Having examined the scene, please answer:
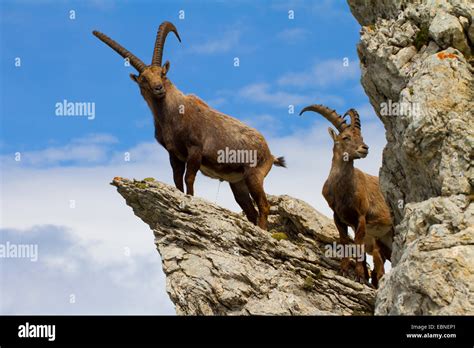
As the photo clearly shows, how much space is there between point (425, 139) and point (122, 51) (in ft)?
38.0

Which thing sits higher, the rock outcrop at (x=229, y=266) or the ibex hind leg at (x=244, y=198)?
the ibex hind leg at (x=244, y=198)

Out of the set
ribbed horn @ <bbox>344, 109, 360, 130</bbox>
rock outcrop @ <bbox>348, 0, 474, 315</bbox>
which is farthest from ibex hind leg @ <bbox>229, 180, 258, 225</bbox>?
rock outcrop @ <bbox>348, 0, 474, 315</bbox>

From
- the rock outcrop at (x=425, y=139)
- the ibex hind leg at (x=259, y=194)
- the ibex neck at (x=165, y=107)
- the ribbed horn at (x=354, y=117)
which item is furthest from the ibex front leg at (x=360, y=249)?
the ibex neck at (x=165, y=107)

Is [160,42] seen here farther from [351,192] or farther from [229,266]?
[229,266]

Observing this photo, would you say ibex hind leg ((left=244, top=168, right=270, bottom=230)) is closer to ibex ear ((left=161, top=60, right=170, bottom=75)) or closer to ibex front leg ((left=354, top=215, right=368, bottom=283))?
ibex front leg ((left=354, top=215, right=368, bottom=283))

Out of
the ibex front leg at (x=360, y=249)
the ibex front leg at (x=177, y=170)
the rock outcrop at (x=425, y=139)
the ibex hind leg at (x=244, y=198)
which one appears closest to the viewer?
the rock outcrop at (x=425, y=139)

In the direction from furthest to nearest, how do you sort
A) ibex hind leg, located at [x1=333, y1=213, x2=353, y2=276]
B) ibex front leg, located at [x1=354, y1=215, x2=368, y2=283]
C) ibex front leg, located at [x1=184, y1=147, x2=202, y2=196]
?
ibex front leg, located at [x1=184, y1=147, x2=202, y2=196]
ibex hind leg, located at [x1=333, y1=213, x2=353, y2=276]
ibex front leg, located at [x1=354, y1=215, x2=368, y2=283]

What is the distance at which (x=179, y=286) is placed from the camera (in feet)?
70.8

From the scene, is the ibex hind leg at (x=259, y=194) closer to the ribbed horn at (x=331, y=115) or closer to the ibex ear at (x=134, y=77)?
the ribbed horn at (x=331, y=115)

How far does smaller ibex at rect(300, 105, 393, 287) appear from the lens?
83.8 feet

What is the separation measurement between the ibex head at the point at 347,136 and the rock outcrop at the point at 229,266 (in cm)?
366

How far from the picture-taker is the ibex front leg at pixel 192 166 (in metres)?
24.7
